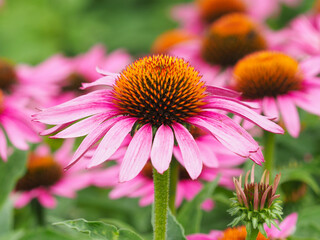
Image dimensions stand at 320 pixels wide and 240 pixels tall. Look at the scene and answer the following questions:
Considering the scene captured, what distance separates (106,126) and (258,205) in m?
0.26

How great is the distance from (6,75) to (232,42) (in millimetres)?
747

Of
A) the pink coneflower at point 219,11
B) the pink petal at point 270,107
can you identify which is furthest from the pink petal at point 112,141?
the pink coneflower at point 219,11

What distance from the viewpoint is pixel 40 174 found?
152cm

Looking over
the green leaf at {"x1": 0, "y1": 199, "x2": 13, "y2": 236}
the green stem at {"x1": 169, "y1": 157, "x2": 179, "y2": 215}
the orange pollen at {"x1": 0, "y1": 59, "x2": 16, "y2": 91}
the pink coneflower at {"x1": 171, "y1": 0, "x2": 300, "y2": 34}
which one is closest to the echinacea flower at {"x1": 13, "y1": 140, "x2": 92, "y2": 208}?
the green leaf at {"x1": 0, "y1": 199, "x2": 13, "y2": 236}

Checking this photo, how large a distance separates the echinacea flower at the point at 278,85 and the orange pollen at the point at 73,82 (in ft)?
2.97

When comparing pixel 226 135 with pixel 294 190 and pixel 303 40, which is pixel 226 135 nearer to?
pixel 294 190

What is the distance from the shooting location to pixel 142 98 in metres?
0.89

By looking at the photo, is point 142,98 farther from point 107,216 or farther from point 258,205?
point 107,216

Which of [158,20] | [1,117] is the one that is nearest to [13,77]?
[1,117]

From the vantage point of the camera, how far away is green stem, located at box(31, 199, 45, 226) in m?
1.40

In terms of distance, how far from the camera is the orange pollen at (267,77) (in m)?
1.18

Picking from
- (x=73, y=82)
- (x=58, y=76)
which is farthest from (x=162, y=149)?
(x=73, y=82)

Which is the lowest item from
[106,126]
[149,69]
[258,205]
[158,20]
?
[258,205]

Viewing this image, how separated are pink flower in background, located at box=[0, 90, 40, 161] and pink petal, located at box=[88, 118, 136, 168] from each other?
1.57 feet
